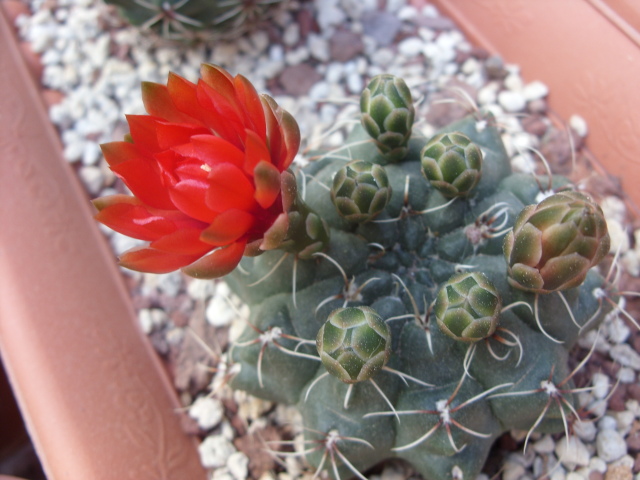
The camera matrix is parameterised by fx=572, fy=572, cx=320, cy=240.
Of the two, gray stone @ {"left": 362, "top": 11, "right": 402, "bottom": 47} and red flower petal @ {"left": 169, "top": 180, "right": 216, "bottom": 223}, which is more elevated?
red flower petal @ {"left": 169, "top": 180, "right": 216, "bottom": 223}

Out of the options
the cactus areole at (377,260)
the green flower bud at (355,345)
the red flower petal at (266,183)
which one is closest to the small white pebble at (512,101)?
the cactus areole at (377,260)

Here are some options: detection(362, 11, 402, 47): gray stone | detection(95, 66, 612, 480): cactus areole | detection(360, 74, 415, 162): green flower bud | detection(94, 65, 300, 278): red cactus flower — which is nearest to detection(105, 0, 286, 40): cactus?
detection(362, 11, 402, 47): gray stone

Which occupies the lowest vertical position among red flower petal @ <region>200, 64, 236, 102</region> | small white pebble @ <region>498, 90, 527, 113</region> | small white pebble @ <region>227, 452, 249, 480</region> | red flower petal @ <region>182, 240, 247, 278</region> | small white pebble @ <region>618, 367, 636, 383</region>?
small white pebble @ <region>227, 452, 249, 480</region>

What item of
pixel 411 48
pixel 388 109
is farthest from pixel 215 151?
pixel 411 48

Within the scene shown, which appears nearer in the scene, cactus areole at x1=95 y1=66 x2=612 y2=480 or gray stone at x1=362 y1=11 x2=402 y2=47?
cactus areole at x1=95 y1=66 x2=612 y2=480

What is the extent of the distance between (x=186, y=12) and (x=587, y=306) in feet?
4.32

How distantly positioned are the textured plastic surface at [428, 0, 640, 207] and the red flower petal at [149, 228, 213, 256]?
125 cm

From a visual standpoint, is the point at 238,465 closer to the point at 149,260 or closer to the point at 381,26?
the point at 149,260

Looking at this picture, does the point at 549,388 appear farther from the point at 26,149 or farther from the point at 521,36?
the point at 26,149

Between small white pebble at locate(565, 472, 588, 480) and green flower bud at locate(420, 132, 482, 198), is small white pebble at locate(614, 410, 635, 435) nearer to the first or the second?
small white pebble at locate(565, 472, 588, 480)

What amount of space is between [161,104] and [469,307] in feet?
1.91

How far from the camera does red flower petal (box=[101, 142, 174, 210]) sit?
2.69 ft

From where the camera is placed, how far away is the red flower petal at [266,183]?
0.74 metres

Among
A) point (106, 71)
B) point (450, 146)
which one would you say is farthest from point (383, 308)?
point (106, 71)
